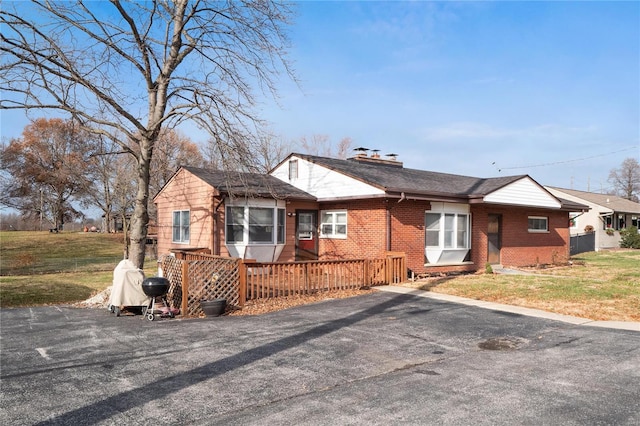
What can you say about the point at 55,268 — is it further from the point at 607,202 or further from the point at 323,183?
the point at 607,202

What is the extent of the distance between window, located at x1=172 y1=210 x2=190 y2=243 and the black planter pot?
806cm

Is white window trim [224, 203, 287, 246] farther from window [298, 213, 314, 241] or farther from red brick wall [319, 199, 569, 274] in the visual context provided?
red brick wall [319, 199, 569, 274]

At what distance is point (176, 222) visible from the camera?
64.3ft

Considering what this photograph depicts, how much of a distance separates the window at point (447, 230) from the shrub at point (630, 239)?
27.2m

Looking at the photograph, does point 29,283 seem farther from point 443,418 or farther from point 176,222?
point 443,418

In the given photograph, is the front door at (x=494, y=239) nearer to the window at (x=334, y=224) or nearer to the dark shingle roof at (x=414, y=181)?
the dark shingle roof at (x=414, y=181)

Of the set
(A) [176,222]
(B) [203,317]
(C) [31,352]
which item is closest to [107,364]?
(C) [31,352]

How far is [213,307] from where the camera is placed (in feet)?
35.7

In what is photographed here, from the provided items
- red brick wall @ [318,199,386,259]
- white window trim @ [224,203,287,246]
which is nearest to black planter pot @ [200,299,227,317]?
white window trim @ [224,203,287,246]

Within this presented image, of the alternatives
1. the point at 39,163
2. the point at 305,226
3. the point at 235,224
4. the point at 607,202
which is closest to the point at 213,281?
the point at 235,224

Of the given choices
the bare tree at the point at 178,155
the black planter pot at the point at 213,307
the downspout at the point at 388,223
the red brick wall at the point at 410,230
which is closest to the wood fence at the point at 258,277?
the black planter pot at the point at 213,307

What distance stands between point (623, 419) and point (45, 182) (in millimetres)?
56167

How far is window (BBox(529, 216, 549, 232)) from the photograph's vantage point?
22.5m

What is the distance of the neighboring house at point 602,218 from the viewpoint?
39.8m
